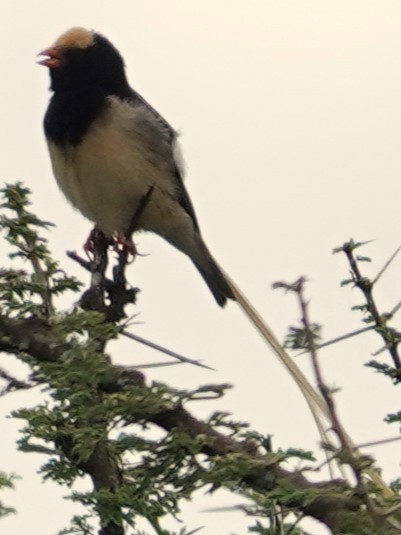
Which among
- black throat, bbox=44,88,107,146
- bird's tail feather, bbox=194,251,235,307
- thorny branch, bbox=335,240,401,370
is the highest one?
black throat, bbox=44,88,107,146

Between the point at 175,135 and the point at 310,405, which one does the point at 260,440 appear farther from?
the point at 175,135

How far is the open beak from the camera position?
Result: 5.91 metres

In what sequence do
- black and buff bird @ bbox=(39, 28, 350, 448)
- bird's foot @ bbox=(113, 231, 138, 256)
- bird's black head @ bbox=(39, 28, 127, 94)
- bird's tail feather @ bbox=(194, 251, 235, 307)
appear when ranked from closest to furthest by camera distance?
bird's foot @ bbox=(113, 231, 138, 256)
black and buff bird @ bbox=(39, 28, 350, 448)
bird's black head @ bbox=(39, 28, 127, 94)
bird's tail feather @ bbox=(194, 251, 235, 307)

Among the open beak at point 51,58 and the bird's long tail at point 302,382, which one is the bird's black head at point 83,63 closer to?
the open beak at point 51,58

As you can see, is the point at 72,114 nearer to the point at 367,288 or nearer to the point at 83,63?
the point at 83,63

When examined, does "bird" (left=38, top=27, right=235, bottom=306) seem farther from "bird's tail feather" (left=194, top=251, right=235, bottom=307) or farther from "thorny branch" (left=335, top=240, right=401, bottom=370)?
"thorny branch" (left=335, top=240, right=401, bottom=370)

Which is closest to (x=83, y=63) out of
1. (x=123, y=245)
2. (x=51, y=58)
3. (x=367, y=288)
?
(x=51, y=58)

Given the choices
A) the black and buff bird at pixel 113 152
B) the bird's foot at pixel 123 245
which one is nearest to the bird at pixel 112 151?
the black and buff bird at pixel 113 152

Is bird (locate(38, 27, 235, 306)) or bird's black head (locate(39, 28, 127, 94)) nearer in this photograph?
bird (locate(38, 27, 235, 306))

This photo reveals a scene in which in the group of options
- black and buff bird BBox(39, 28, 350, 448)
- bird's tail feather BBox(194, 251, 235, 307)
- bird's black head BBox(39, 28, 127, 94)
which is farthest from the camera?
bird's tail feather BBox(194, 251, 235, 307)

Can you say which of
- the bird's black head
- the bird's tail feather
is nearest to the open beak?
the bird's black head

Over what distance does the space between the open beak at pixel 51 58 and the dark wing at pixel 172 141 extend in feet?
1.31

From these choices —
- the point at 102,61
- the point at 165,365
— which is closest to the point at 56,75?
the point at 102,61

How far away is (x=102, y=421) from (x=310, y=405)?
3.29ft
